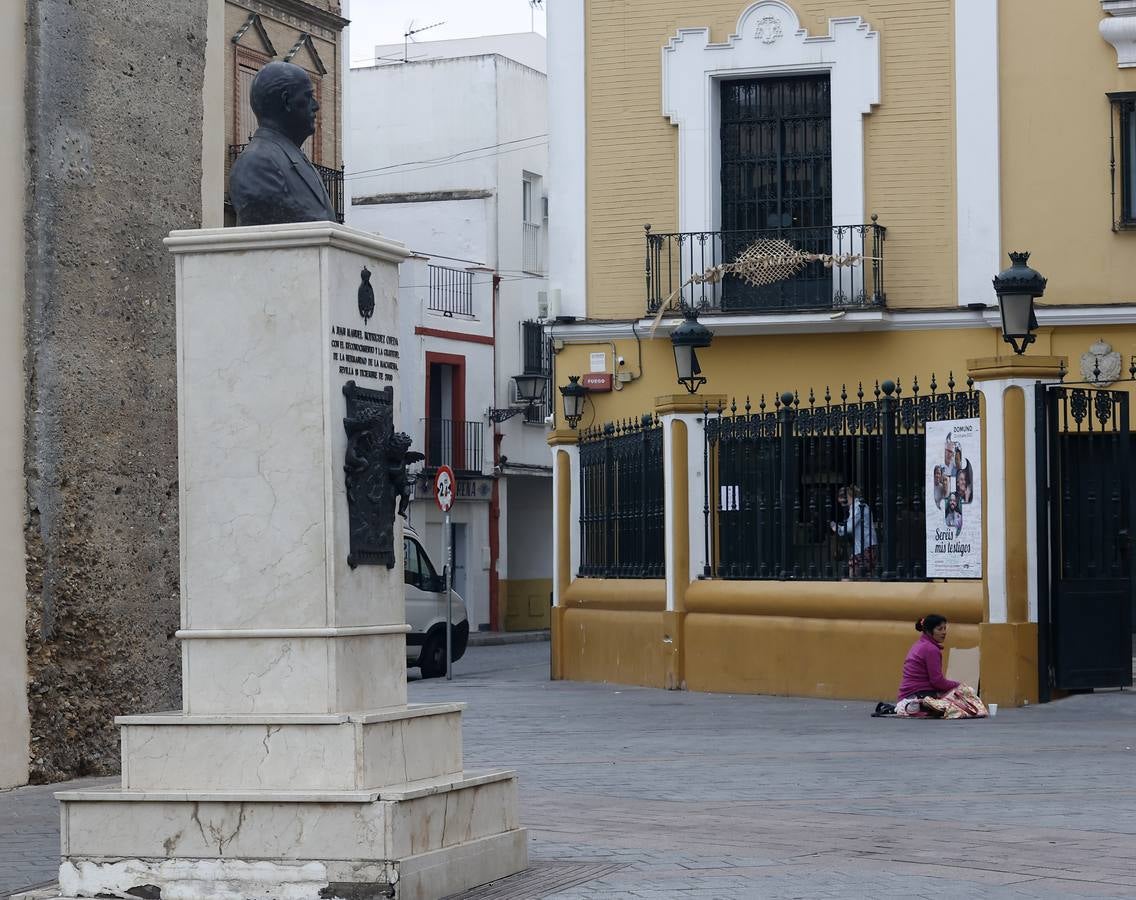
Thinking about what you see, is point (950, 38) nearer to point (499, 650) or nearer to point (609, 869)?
point (499, 650)

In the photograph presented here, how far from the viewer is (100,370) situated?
1184 centimetres

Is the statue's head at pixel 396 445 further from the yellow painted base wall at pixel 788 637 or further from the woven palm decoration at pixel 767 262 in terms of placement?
the woven palm decoration at pixel 767 262

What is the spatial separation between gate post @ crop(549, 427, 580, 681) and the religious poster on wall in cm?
709

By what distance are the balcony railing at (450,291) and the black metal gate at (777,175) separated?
1712 cm

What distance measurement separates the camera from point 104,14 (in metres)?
12.1

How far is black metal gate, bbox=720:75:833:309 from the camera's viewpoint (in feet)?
79.8

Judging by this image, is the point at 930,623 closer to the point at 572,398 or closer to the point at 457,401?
the point at 572,398

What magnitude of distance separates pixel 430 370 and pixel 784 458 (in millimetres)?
23409

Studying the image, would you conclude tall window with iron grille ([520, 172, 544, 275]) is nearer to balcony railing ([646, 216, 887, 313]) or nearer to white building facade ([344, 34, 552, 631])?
white building facade ([344, 34, 552, 631])

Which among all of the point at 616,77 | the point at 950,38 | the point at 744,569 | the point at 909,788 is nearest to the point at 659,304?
the point at 616,77

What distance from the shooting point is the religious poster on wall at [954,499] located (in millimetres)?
16141

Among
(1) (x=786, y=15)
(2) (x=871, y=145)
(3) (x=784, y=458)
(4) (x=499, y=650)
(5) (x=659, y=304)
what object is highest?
(1) (x=786, y=15)

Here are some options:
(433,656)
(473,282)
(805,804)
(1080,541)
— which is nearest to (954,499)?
(1080,541)

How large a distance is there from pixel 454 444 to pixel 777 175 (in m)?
17.8
